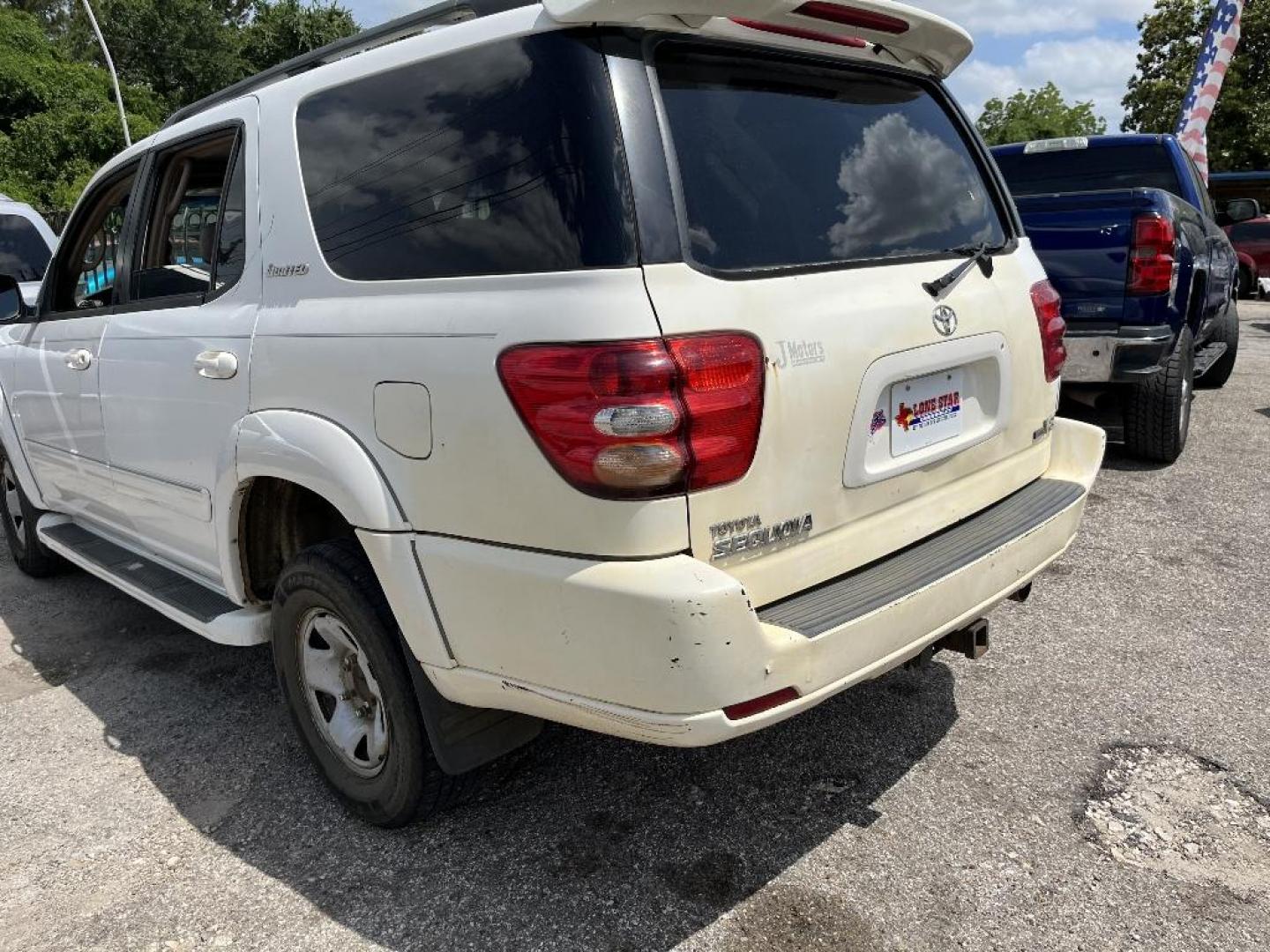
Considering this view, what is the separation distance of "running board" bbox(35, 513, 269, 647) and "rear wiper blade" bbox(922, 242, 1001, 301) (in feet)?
7.11

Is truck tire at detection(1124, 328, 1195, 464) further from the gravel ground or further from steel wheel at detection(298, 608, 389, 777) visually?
steel wheel at detection(298, 608, 389, 777)

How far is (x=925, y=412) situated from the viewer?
2.47m

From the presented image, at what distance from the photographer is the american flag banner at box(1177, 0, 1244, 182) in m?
14.9

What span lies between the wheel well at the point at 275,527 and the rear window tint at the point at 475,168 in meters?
0.74

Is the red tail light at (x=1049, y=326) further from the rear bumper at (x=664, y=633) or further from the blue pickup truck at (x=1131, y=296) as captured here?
the blue pickup truck at (x=1131, y=296)

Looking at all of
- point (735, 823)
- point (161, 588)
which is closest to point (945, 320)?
point (735, 823)

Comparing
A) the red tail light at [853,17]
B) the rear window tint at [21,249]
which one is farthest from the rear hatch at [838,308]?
the rear window tint at [21,249]

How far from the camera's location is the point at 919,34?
2.62m

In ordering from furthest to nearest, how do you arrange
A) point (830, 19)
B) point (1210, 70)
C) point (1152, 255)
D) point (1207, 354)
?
point (1210, 70) → point (1207, 354) → point (1152, 255) → point (830, 19)

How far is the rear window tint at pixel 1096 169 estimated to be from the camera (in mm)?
7453

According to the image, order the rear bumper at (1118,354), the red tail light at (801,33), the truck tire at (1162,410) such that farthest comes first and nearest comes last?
the truck tire at (1162,410) → the rear bumper at (1118,354) → the red tail light at (801,33)

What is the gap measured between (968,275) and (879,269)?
0.38 metres

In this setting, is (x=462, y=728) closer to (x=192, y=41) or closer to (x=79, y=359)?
(x=79, y=359)

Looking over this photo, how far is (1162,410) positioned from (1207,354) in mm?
2297
